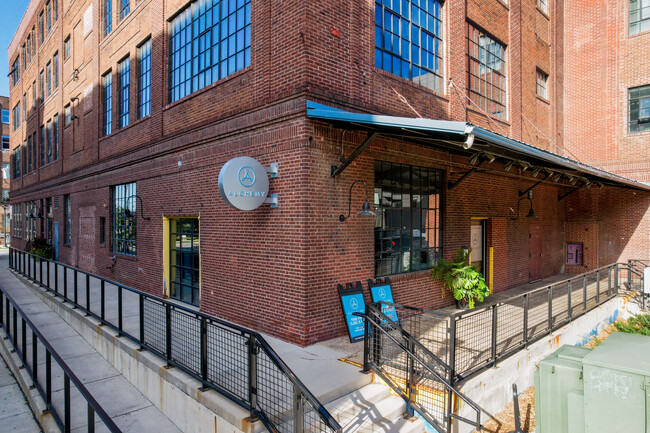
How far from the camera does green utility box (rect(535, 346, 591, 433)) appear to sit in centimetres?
416

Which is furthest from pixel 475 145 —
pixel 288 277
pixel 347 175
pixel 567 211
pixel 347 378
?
pixel 567 211

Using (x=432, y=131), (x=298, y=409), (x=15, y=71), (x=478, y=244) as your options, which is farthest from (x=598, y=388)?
(x=15, y=71)

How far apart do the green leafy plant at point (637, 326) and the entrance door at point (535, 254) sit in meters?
4.40

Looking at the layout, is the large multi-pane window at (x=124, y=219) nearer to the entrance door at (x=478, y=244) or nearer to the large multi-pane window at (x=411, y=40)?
the large multi-pane window at (x=411, y=40)

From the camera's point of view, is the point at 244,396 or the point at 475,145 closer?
the point at 244,396

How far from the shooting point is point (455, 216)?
395 inches

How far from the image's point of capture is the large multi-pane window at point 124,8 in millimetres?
12851

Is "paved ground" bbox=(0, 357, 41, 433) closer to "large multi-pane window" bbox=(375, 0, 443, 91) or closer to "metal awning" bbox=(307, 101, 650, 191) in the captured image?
"metal awning" bbox=(307, 101, 650, 191)

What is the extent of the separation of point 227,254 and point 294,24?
4534 millimetres

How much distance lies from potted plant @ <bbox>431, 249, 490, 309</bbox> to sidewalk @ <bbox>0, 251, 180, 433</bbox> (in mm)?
6247

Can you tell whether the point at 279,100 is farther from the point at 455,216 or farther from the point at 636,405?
the point at 636,405

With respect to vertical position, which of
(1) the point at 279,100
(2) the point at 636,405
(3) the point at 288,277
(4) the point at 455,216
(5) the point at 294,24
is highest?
(5) the point at 294,24

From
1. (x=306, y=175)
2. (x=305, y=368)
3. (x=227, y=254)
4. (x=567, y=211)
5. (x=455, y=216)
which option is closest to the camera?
(x=305, y=368)

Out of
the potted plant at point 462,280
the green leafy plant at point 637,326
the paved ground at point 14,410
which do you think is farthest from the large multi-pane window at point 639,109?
the paved ground at point 14,410
